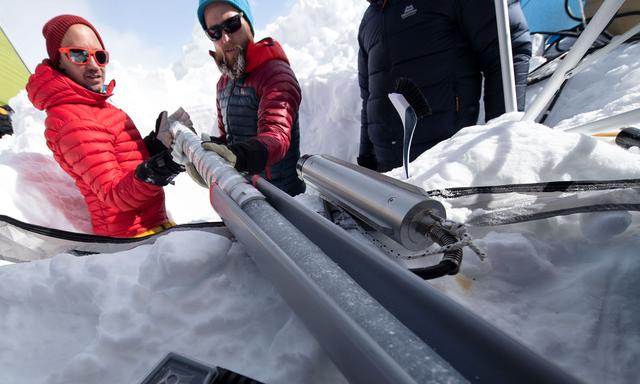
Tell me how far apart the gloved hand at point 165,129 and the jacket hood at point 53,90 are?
0.36m

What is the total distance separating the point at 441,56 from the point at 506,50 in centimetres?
52

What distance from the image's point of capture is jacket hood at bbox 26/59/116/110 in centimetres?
156

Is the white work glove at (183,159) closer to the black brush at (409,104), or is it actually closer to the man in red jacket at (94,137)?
the man in red jacket at (94,137)

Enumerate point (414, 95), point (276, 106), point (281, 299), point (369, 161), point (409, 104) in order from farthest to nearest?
point (369, 161), point (276, 106), point (414, 95), point (409, 104), point (281, 299)

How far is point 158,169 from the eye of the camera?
1.50 meters

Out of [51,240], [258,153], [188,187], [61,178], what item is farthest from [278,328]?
[188,187]

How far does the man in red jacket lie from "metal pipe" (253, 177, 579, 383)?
1326 mm

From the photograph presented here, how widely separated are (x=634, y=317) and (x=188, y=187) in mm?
3651

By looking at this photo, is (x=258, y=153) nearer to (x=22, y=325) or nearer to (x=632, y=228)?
(x=22, y=325)

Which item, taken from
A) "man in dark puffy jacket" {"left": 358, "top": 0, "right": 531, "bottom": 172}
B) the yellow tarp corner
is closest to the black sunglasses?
"man in dark puffy jacket" {"left": 358, "top": 0, "right": 531, "bottom": 172}

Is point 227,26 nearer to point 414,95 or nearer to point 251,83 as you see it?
point 251,83

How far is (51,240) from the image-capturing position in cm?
141

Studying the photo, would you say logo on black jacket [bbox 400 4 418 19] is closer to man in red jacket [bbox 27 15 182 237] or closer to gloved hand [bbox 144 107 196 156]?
gloved hand [bbox 144 107 196 156]

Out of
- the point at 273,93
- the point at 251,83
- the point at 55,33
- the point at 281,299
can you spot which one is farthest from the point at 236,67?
the point at 281,299
